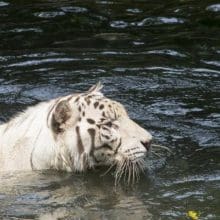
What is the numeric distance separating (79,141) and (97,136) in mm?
171

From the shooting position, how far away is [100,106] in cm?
735

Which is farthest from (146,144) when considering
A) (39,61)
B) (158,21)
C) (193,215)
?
(158,21)

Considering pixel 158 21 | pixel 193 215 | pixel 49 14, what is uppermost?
pixel 49 14

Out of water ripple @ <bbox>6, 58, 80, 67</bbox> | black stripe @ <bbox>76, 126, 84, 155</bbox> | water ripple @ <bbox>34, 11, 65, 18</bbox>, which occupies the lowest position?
water ripple @ <bbox>6, 58, 80, 67</bbox>

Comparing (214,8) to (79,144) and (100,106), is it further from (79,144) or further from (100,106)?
(79,144)

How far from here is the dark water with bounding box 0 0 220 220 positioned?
681 centimetres

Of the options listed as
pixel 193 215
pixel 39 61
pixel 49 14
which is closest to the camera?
pixel 193 215

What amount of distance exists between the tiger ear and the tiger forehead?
0.42 ft

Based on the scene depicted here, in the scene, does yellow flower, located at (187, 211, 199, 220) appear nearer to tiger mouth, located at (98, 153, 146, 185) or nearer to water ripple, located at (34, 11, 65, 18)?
tiger mouth, located at (98, 153, 146, 185)

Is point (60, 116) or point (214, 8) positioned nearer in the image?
point (60, 116)

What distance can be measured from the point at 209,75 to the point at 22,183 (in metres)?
3.51

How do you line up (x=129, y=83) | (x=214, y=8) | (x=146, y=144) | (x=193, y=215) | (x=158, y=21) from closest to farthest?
1. (x=193, y=215)
2. (x=146, y=144)
3. (x=129, y=83)
4. (x=158, y=21)
5. (x=214, y=8)

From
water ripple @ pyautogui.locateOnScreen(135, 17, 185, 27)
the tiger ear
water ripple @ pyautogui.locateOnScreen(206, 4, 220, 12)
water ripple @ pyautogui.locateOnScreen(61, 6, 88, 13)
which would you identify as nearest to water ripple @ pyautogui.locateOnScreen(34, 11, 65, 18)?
water ripple @ pyautogui.locateOnScreen(61, 6, 88, 13)

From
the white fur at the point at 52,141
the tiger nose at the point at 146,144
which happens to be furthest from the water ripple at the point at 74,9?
the tiger nose at the point at 146,144
